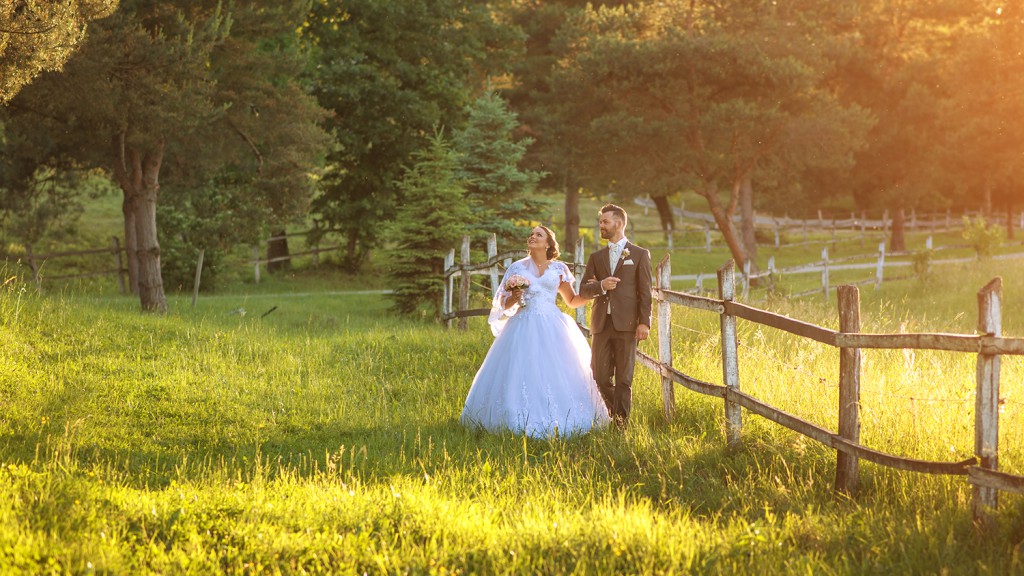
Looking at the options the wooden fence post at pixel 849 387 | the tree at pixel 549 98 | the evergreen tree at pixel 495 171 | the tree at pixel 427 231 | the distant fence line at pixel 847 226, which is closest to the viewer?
the wooden fence post at pixel 849 387

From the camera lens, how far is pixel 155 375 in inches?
407

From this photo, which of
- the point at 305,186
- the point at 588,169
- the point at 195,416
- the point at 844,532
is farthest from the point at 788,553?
the point at 588,169

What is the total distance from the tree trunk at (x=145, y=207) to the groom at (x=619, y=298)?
38.9 ft

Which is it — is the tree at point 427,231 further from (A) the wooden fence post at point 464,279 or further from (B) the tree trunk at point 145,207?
(B) the tree trunk at point 145,207

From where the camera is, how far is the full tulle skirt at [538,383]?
827 cm

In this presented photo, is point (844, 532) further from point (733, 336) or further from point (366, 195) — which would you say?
point (366, 195)

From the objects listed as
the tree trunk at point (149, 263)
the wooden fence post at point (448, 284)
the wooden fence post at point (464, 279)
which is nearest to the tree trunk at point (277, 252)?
the tree trunk at point (149, 263)

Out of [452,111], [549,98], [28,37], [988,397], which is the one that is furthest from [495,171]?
[988,397]

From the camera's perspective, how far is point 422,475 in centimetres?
692

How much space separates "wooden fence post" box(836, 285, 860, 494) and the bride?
8.52 ft

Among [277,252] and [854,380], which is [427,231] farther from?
[277,252]

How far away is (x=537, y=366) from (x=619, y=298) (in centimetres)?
99

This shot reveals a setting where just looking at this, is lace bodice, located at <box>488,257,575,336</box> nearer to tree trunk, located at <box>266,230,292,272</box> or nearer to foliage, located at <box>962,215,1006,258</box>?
foliage, located at <box>962,215,1006,258</box>

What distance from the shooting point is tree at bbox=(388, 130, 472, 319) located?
19.0 metres
